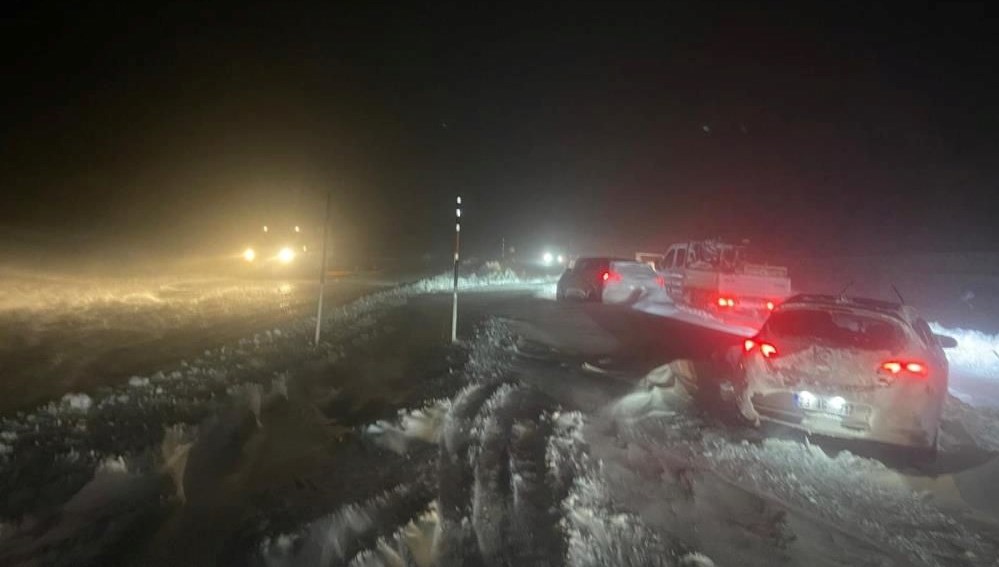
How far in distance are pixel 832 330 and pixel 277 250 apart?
116ft

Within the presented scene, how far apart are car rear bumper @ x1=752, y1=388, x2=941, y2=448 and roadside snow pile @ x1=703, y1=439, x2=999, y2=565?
0.26m

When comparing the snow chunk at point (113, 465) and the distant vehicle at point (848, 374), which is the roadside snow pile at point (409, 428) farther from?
the distant vehicle at point (848, 374)

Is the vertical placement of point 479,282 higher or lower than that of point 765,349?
lower

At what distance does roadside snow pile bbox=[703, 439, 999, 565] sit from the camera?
4.98m

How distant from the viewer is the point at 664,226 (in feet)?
185

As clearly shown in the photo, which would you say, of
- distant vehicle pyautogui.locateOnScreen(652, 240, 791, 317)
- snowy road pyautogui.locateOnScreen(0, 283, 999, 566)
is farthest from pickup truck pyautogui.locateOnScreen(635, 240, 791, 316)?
snowy road pyautogui.locateOnScreen(0, 283, 999, 566)

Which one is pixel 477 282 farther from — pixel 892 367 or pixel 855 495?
pixel 855 495

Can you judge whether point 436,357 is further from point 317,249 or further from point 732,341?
point 317,249

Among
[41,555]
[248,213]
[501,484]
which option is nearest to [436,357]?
[501,484]

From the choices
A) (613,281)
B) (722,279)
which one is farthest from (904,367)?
(613,281)

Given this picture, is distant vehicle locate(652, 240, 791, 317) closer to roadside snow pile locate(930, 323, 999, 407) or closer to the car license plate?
roadside snow pile locate(930, 323, 999, 407)

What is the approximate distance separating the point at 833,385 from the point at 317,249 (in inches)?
1538

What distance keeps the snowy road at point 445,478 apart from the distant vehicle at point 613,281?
9455 mm

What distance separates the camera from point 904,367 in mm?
6625
